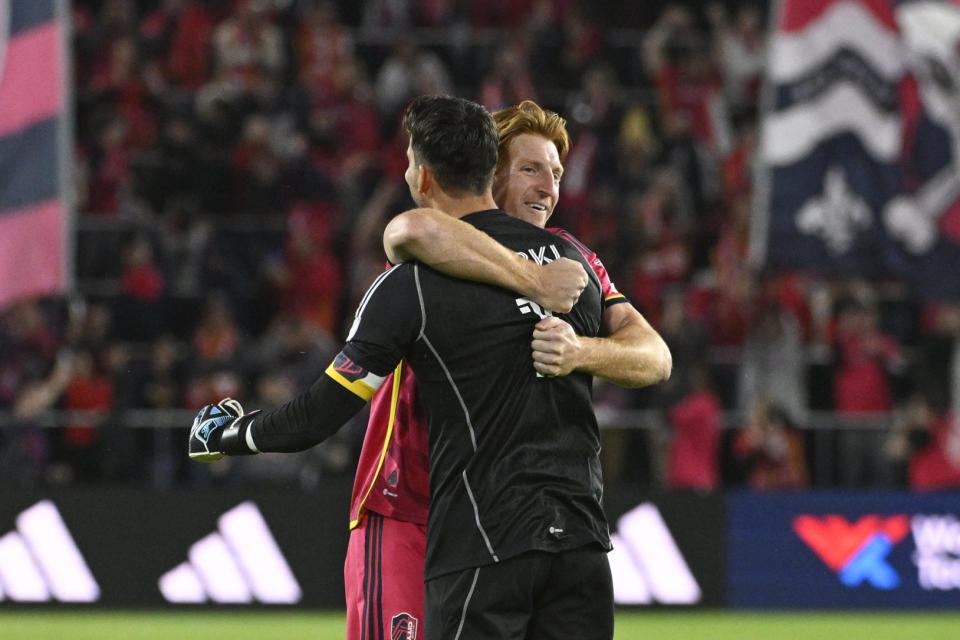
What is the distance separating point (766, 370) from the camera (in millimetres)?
15273

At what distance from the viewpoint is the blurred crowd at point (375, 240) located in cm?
1423

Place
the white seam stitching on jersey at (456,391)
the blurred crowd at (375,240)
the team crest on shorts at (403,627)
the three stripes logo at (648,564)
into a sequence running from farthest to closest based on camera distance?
the blurred crowd at (375,240) → the three stripes logo at (648,564) → the team crest on shorts at (403,627) → the white seam stitching on jersey at (456,391)

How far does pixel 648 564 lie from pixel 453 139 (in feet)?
30.4

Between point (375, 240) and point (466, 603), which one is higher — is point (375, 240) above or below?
above

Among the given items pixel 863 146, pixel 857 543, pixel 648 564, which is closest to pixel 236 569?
pixel 648 564

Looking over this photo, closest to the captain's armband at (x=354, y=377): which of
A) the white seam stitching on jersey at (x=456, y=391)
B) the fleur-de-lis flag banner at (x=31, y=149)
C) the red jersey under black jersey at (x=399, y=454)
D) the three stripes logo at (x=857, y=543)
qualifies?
the white seam stitching on jersey at (x=456, y=391)

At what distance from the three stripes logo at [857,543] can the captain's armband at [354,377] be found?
→ 9.80 meters

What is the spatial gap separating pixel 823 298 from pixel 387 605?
12323 mm

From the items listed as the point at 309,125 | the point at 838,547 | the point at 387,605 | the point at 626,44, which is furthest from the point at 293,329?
the point at 387,605

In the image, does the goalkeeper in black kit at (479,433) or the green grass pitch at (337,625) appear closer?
the goalkeeper in black kit at (479,433)

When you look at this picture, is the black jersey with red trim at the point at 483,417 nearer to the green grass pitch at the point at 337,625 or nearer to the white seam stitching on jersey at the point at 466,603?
the white seam stitching on jersey at the point at 466,603

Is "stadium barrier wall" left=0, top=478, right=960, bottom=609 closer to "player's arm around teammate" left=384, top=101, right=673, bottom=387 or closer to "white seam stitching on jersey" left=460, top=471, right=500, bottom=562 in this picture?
"player's arm around teammate" left=384, top=101, right=673, bottom=387

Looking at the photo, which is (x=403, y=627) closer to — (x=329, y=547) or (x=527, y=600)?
(x=527, y=600)

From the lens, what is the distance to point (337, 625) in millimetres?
12023
